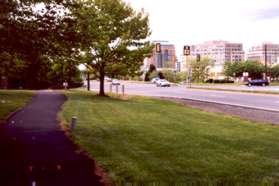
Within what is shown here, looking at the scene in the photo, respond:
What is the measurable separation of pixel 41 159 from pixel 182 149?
124 inches

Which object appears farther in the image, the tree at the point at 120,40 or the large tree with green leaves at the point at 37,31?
the tree at the point at 120,40

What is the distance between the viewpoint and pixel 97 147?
11.7 metres

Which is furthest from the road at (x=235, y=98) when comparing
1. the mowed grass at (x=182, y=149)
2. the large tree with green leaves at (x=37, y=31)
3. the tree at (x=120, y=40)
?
the large tree with green leaves at (x=37, y=31)

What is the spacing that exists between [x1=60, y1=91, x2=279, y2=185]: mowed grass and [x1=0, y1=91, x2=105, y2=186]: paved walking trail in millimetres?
461

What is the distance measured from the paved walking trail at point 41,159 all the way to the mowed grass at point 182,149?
0.46m

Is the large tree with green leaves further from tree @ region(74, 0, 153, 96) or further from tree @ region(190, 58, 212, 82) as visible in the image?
tree @ region(190, 58, 212, 82)

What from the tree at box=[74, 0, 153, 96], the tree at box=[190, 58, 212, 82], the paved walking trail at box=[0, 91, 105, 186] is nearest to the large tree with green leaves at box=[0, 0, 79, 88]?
the paved walking trail at box=[0, 91, 105, 186]

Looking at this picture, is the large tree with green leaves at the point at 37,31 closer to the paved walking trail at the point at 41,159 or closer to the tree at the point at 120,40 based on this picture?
the paved walking trail at the point at 41,159

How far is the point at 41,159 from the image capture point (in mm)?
9984

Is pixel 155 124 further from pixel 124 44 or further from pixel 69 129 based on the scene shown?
pixel 124 44

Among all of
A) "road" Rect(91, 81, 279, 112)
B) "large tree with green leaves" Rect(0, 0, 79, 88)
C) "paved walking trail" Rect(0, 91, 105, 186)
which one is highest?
"large tree with green leaves" Rect(0, 0, 79, 88)

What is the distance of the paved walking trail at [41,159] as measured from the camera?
809 centimetres

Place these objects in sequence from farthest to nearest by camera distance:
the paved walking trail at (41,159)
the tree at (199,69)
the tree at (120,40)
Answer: the tree at (199,69), the tree at (120,40), the paved walking trail at (41,159)

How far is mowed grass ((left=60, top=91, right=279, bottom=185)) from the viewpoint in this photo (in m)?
8.42
